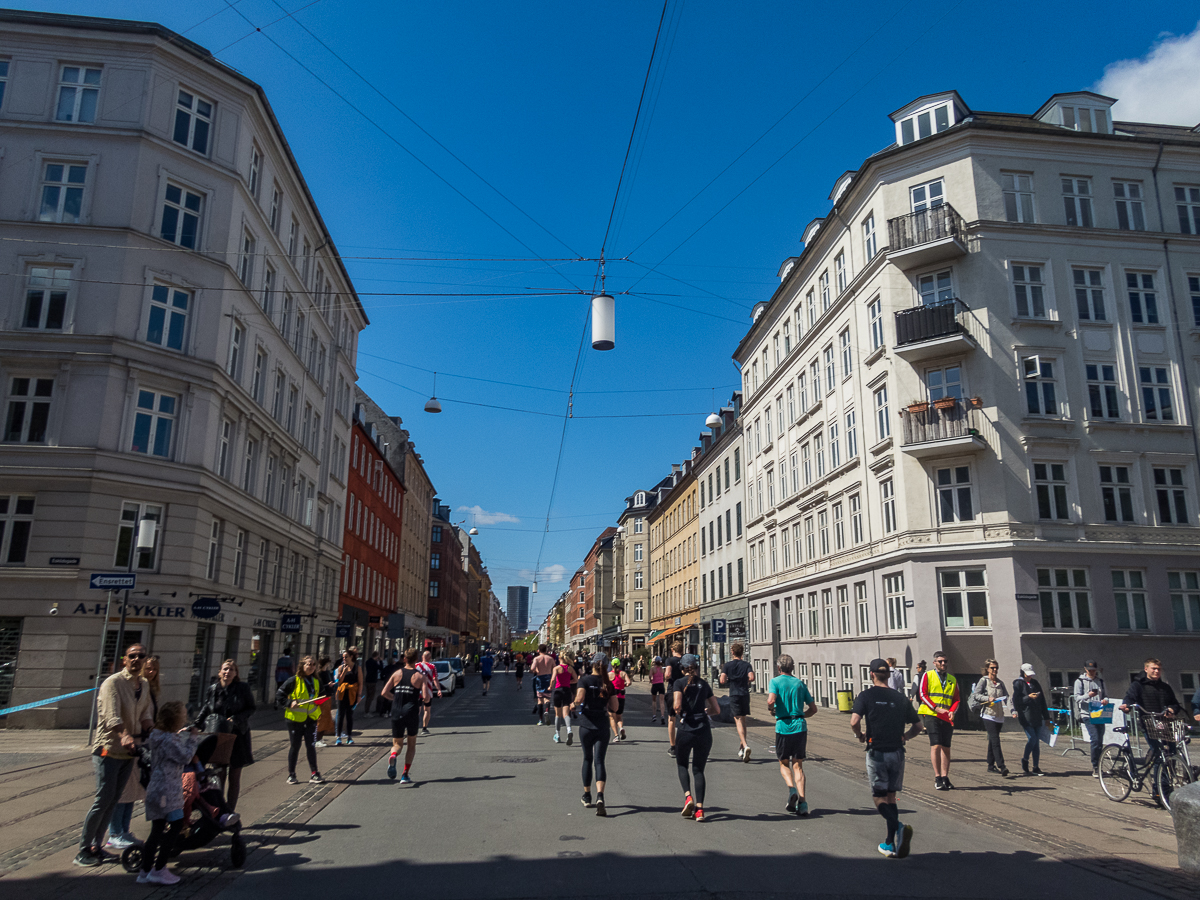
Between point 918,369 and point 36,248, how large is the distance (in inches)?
915

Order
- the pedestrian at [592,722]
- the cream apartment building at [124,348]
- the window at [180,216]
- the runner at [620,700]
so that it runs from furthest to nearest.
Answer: the window at [180,216] → the cream apartment building at [124,348] → the runner at [620,700] → the pedestrian at [592,722]

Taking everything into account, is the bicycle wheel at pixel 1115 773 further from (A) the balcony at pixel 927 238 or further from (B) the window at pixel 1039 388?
(A) the balcony at pixel 927 238

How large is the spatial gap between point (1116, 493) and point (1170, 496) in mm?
1597

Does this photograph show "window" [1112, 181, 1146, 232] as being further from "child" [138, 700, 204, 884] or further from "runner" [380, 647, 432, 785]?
"child" [138, 700, 204, 884]

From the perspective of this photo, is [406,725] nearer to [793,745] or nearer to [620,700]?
[793,745]

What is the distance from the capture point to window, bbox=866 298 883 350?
86.9 ft

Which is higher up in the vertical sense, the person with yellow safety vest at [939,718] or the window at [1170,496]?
the window at [1170,496]

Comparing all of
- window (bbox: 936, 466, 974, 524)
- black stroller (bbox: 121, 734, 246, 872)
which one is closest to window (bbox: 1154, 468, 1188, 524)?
window (bbox: 936, 466, 974, 524)

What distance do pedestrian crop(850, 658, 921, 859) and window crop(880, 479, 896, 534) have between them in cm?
1788

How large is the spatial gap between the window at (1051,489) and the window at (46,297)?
25069mm

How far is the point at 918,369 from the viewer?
25125 millimetres

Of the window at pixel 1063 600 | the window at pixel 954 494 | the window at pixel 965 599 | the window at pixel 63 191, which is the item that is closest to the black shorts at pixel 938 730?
the window at pixel 965 599

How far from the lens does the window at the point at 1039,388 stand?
78.5 ft

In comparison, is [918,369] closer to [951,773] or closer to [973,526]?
[973,526]
